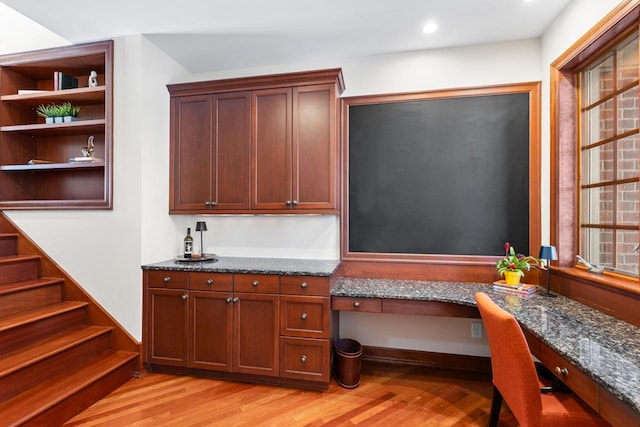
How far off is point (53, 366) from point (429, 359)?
285cm

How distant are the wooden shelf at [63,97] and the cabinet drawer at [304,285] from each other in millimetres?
2278

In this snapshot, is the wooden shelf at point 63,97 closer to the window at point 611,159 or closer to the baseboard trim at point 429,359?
the baseboard trim at point 429,359

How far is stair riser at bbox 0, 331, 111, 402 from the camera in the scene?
1822mm

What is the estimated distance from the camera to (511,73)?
2496 mm

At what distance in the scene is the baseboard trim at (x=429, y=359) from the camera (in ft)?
8.36

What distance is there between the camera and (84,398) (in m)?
2.01

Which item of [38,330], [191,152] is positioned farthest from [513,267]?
[38,330]

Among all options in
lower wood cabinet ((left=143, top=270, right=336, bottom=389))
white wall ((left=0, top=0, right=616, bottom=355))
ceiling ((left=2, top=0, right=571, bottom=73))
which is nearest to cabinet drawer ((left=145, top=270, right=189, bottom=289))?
lower wood cabinet ((left=143, top=270, right=336, bottom=389))

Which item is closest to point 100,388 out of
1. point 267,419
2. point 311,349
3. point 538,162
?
point 267,419

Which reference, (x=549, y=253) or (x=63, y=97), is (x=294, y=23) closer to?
(x=63, y=97)

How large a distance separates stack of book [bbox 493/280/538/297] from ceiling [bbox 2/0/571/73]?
6.42ft

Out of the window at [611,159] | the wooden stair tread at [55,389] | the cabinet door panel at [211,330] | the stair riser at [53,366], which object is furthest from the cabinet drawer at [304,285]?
the window at [611,159]

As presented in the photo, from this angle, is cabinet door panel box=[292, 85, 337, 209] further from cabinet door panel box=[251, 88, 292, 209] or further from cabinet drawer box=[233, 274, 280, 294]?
cabinet drawer box=[233, 274, 280, 294]

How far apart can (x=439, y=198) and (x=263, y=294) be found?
166 centimetres
